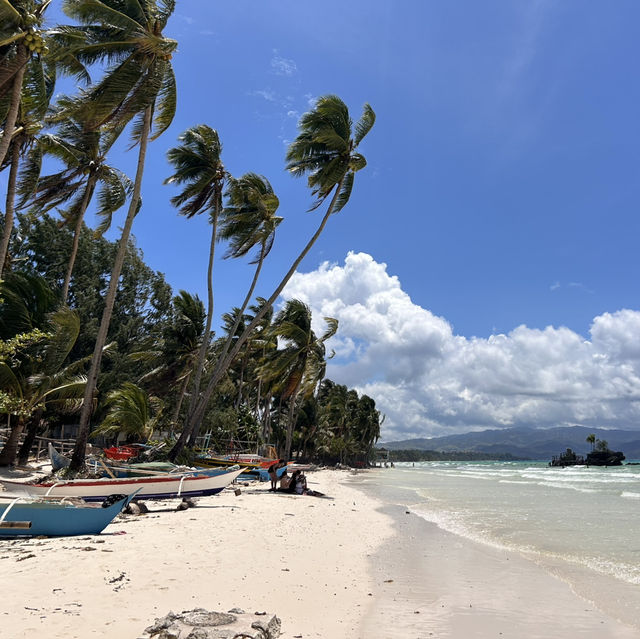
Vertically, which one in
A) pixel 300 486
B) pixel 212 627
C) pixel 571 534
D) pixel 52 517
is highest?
pixel 300 486

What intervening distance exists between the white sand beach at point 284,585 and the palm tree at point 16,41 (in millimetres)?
8256

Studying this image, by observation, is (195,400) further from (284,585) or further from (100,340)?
(284,585)

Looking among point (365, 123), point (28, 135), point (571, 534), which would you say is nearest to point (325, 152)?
point (365, 123)

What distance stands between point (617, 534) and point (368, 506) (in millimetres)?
7832

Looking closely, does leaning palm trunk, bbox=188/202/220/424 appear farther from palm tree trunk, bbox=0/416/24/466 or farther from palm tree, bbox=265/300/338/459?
palm tree, bbox=265/300/338/459

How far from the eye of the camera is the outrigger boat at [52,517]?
277 inches

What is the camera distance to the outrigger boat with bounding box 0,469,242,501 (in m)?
9.37

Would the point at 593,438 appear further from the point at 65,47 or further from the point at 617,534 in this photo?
the point at 65,47

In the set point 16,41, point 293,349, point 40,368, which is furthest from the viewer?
point 293,349

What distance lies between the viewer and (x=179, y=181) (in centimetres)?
2091

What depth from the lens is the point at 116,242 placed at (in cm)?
3494

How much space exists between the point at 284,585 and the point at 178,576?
4.23ft

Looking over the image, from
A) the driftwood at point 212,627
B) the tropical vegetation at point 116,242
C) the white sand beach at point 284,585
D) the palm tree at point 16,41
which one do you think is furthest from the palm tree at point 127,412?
the driftwood at point 212,627

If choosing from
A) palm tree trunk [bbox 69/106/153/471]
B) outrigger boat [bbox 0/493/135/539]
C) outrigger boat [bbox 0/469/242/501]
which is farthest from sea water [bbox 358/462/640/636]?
palm tree trunk [bbox 69/106/153/471]
